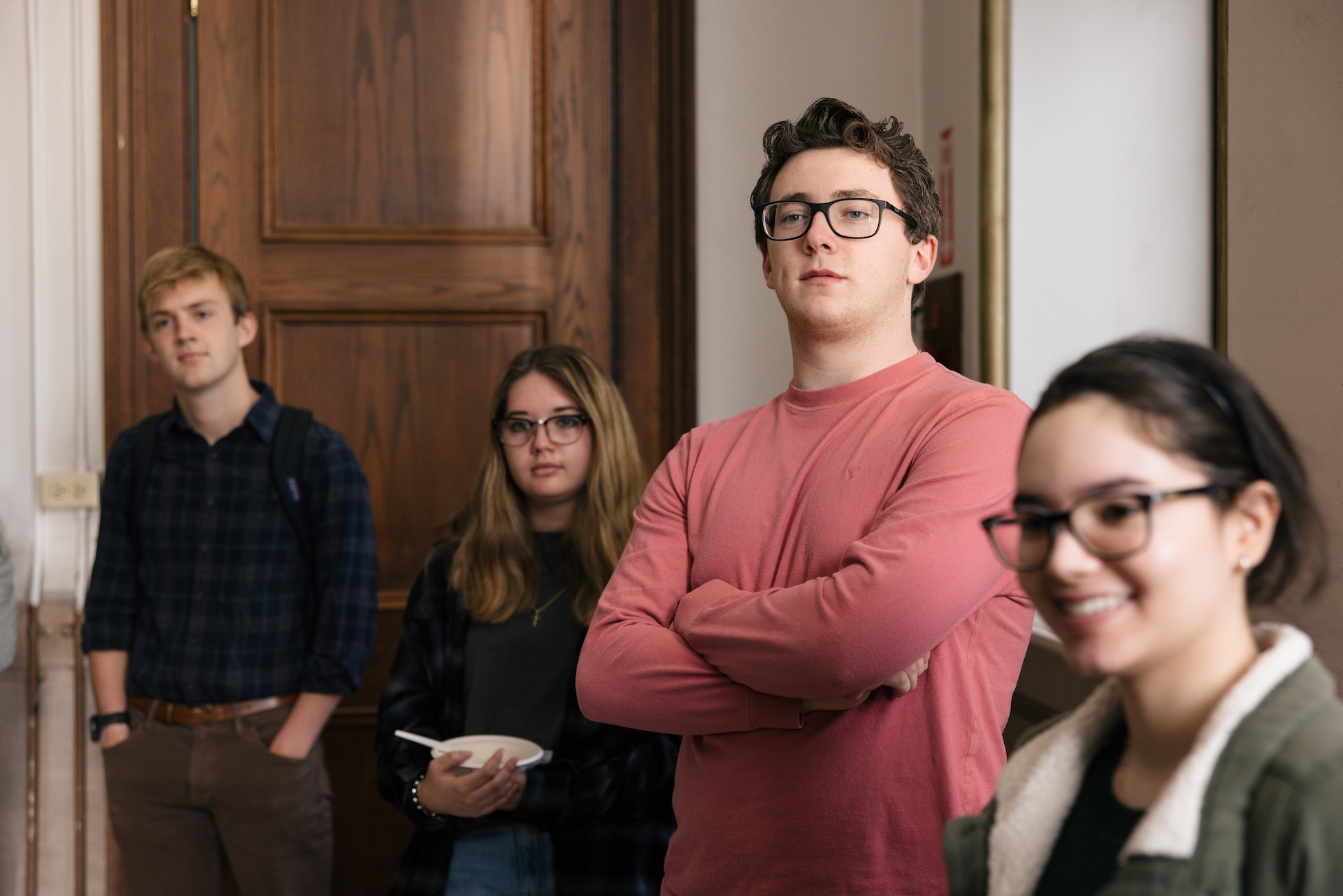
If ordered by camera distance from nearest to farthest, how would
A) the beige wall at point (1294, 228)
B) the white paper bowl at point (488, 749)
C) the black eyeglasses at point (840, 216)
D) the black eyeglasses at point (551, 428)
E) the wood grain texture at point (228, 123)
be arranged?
the black eyeglasses at point (840, 216)
the beige wall at point (1294, 228)
the white paper bowl at point (488, 749)
the black eyeglasses at point (551, 428)
the wood grain texture at point (228, 123)

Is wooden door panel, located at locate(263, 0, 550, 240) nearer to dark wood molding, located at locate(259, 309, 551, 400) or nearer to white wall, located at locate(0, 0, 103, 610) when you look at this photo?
dark wood molding, located at locate(259, 309, 551, 400)

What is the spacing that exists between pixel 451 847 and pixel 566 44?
6.73 ft

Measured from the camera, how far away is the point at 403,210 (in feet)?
9.48

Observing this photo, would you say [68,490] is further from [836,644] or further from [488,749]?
[836,644]

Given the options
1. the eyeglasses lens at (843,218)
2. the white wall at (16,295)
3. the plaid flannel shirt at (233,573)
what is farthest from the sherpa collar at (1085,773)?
the white wall at (16,295)

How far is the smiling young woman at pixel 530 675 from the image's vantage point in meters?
1.76

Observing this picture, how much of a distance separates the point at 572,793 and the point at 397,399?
1.43m

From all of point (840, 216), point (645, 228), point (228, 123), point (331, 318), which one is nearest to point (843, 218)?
point (840, 216)

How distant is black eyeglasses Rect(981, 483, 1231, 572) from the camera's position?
67cm

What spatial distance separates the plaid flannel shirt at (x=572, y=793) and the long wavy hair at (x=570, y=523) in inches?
2.9

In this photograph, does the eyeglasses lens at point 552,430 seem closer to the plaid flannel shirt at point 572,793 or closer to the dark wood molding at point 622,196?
the plaid flannel shirt at point 572,793

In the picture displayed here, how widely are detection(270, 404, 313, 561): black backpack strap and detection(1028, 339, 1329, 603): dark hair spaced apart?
1.92 meters

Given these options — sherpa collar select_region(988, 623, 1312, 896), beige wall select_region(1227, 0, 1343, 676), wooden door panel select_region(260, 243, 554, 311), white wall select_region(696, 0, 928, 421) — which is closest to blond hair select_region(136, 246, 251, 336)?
wooden door panel select_region(260, 243, 554, 311)

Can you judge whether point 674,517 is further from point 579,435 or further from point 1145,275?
point 1145,275
